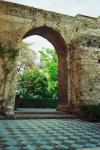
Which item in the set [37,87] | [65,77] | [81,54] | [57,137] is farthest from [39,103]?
[57,137]

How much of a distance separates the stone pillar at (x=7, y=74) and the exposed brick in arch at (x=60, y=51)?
2.32 meters

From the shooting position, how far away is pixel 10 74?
486 inches

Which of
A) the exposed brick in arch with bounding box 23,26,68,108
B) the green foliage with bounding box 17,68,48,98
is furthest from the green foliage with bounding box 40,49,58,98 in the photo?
the exposed brick in arch with bounding box 23,26,68,108

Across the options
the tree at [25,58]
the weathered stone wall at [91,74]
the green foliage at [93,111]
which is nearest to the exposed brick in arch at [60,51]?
the weathered stone wall at [91,74]

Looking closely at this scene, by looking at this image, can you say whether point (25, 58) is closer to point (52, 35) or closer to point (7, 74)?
point (52, 35)

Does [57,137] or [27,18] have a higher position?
[27,18]

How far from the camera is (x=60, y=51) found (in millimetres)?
15172

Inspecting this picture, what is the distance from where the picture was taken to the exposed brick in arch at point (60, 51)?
14362 mm

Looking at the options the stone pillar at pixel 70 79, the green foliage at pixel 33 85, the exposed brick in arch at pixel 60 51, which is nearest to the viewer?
the stone pillar at pixel 70 79

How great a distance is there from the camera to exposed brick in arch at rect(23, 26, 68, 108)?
14.4 m

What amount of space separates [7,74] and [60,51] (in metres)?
4.43

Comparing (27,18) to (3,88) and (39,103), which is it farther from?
(39,103)

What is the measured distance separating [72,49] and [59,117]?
4493 millimetres

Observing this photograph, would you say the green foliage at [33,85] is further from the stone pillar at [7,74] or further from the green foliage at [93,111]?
the green foliage at [93,111]
